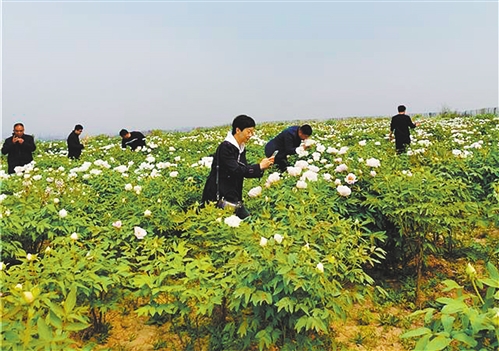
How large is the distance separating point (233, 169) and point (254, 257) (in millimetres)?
1353

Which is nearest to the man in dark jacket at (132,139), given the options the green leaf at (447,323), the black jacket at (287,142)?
the black jacket at (287,142)

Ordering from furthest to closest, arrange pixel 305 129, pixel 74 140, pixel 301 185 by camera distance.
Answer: pixel 74 140 < pixel 305 129 < pixel 301 185

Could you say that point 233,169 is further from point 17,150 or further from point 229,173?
point 17,150

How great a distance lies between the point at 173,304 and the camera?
93.0 inches

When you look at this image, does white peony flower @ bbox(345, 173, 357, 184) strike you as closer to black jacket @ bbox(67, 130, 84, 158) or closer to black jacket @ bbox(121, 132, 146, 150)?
black jacket @ bbox(121, 132, 146, 150)

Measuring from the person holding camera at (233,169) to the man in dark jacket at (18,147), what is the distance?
16.4 feet

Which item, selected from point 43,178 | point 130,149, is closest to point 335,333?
point 43,178

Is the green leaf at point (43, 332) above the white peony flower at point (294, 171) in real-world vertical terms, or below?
below

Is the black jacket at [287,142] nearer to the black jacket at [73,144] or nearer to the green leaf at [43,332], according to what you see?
the green leaf at [43,332]

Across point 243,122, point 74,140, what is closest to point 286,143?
point 243,122

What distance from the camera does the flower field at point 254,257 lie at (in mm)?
1833

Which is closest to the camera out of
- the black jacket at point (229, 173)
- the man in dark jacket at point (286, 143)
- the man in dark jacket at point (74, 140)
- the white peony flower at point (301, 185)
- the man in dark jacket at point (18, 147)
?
the white peony flower at point (301, 185)

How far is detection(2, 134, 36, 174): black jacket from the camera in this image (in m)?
6.90

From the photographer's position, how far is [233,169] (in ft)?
11.6
